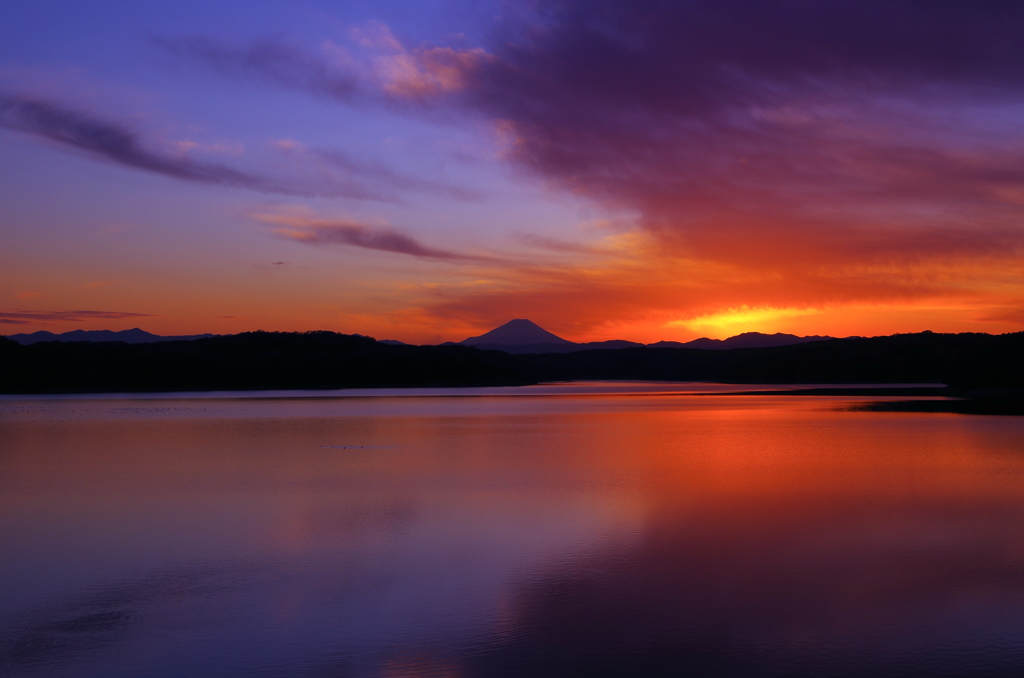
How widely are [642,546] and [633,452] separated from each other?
13.5 m

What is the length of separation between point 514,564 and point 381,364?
105021mm

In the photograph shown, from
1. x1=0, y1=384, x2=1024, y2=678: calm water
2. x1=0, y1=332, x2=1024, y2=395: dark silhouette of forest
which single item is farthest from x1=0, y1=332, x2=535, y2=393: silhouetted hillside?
x1=0, y1=384, x2=1024, y2=678: calm water

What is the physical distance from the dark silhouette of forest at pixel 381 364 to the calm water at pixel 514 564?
208ft

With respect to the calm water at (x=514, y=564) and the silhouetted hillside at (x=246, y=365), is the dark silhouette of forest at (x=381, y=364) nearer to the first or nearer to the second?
the silhouetted hillside at (x=246, y=365)

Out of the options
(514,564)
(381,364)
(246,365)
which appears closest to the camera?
(514,564)

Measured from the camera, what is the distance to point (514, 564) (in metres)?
11.2

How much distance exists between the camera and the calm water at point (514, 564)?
781 cm

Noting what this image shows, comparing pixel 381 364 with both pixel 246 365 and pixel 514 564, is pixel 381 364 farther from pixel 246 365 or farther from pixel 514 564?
pixel 514 564

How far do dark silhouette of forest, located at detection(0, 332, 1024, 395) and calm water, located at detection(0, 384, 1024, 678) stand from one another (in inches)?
2491

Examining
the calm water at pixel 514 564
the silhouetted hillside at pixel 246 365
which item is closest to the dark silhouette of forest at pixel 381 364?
the silhouetted hillside at pixel 246 365

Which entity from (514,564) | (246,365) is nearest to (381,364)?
(246,365)

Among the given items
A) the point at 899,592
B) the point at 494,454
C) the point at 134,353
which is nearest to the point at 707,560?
the point at 899,592

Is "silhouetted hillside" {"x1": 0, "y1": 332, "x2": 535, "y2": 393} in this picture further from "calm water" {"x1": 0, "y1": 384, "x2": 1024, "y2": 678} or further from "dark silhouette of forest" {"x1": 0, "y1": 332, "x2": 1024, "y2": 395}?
"calm water" {"x1": 0, "y1": 384, "x2": 1024, "y2": 678}

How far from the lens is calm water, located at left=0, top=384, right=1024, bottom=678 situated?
781 cm
